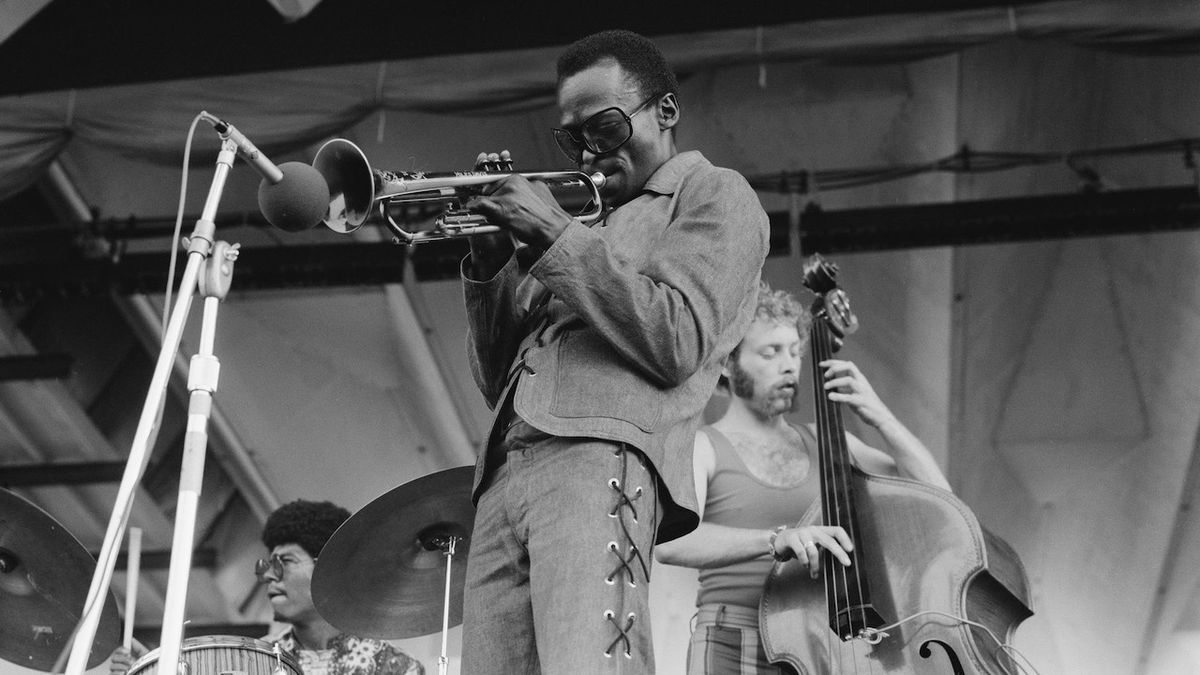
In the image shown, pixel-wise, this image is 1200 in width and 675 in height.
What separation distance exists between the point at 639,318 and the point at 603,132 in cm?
48

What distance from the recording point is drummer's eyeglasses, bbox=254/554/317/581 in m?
4.15

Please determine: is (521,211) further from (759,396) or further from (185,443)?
(759,396)

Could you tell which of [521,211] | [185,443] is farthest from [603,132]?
[185,443]

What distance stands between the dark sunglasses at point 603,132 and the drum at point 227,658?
1494 mm

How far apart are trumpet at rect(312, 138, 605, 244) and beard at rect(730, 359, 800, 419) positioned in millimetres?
1688

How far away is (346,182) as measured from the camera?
2.10m

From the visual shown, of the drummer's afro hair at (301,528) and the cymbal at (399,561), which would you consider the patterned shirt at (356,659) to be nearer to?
the drummer's afro hair at (301,528)

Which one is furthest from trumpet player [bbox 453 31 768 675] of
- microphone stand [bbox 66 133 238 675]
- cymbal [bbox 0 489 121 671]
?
cymbal [bbox 0 489 121 671]

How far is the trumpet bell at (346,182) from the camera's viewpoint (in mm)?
2061

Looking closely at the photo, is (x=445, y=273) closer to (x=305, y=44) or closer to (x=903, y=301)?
(x=305, y=44)

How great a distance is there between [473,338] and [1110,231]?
13.7 feet

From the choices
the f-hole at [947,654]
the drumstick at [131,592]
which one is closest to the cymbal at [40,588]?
the drumstick at [131,592]

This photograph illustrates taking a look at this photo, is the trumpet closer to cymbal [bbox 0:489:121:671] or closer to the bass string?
the bass string

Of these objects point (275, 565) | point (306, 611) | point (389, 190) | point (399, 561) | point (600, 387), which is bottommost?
point (600, 387)
